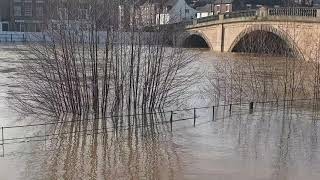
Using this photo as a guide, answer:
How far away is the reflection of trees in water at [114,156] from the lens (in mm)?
13984

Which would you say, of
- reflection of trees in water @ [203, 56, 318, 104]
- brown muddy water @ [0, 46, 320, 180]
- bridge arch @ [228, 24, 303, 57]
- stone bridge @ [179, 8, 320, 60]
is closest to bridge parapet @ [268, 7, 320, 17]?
stone bridge @ [179, 8, 320, 60]

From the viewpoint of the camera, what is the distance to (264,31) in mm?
47625

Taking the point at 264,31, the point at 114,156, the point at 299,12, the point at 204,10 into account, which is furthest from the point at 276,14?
the point at 204,10

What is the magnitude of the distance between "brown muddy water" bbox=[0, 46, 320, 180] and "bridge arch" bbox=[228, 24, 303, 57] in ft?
41.2

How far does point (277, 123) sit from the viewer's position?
67.2 ft

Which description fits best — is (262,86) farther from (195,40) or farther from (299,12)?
(195,40)

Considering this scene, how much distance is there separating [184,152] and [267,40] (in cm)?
2932

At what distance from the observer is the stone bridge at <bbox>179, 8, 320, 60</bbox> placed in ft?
128

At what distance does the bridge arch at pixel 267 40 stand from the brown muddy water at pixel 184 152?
41.2ft

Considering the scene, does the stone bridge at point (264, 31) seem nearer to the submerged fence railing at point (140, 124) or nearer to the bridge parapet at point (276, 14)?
the bridge parapet at point (276, 14)

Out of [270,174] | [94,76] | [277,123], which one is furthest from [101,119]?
[270,174]

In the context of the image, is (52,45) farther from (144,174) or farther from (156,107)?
(144,174)

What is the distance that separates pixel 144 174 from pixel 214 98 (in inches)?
473

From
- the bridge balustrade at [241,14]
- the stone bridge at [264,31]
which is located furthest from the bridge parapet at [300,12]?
the bridge balustrade at [241,14]
